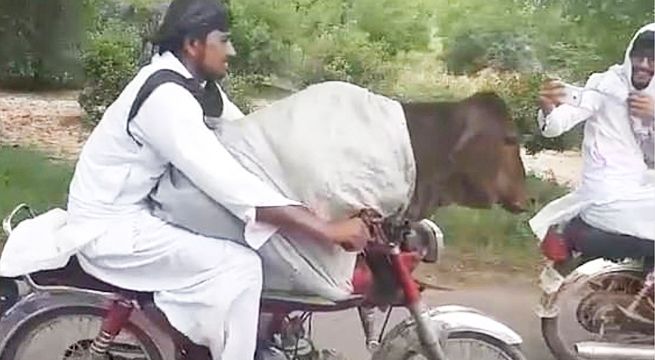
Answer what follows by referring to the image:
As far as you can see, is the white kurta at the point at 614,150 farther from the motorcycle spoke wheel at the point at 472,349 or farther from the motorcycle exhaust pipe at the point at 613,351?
the motorcycle spoke wheel at the point at 472,349

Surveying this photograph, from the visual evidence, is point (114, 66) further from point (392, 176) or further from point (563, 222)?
point (563, 222)

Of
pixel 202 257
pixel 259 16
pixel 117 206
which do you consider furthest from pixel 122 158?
pixel 259 16

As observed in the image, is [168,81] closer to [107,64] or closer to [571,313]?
[107,64]

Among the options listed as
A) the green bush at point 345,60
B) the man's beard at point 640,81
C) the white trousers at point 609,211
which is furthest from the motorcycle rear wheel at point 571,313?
the green bush at point 345,60

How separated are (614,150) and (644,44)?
1.00 feet

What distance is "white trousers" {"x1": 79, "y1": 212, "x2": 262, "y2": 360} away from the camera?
286 cm

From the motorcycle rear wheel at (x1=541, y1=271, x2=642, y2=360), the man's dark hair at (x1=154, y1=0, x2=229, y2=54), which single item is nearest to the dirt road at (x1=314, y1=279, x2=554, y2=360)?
the motorcycle rear wheel at (x1=541, y1=271, x2=642, y2=360)

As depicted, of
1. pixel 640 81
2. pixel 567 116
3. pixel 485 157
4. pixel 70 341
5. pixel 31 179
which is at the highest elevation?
pixel 640 81

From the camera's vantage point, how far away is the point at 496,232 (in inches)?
121

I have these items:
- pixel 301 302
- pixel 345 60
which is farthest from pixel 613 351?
pixel 345 60

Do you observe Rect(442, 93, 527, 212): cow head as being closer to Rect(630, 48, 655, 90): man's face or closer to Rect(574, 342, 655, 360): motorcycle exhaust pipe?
Rect(630, 48, 655, 90): man's face

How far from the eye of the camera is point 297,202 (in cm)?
287

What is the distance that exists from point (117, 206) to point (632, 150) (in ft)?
A: 4.70

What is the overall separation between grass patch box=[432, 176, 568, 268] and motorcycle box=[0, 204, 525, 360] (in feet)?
0.27
